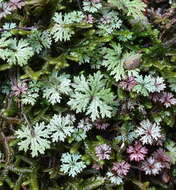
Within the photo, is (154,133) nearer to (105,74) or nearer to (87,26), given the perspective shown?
(105,74)

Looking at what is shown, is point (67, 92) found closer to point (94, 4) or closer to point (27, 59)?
point (27, 59)

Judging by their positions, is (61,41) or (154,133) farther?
(61,41)

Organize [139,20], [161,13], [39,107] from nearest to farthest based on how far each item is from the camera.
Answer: [39,107], [139,20], [161,13]

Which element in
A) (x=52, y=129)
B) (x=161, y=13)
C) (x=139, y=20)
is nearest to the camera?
(x=52, y=129)

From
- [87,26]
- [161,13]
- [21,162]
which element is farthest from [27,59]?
[161,13]

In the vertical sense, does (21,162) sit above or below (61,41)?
below

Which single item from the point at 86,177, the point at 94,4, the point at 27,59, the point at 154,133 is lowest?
the point at 86,177

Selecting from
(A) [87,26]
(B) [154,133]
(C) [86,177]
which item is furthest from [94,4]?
(C) [86,177]
